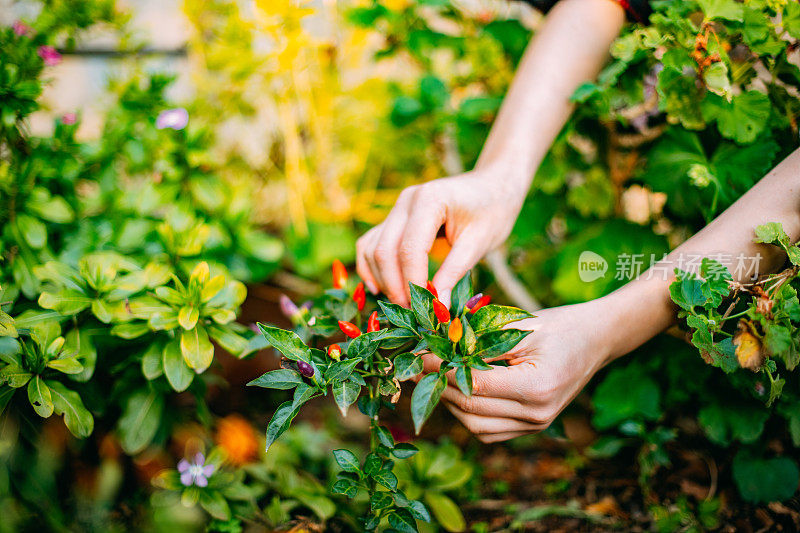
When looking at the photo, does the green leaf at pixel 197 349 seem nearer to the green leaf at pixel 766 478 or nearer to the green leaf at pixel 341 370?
the green leaf at pixel 341 370

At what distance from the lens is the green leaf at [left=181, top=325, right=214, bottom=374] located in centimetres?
90

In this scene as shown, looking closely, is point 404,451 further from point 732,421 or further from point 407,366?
point 732,421

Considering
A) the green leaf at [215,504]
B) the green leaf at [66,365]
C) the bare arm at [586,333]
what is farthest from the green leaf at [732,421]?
the green leaf at [66,365]

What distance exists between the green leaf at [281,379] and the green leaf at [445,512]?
21.8 inches

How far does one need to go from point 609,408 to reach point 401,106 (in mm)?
1118

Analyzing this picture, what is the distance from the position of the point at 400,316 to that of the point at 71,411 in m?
0.62

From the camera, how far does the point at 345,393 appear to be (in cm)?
70

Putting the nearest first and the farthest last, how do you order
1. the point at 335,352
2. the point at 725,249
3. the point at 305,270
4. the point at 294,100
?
the point at 335,352, the point at 725,249, the point at 305,270, the point at 294,100

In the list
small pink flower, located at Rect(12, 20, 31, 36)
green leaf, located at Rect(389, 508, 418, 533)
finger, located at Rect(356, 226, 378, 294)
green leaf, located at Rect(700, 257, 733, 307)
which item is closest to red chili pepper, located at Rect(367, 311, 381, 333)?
finger, located at Rect(356, 226, 378, 294)

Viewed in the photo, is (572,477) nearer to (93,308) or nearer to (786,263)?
(786,263)

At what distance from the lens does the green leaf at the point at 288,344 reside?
73cm

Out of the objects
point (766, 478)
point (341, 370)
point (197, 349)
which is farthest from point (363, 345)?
point (766, 478)

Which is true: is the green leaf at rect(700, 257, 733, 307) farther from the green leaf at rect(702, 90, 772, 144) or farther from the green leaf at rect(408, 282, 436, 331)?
the green leaf at rect(408, 282, 436, 331)

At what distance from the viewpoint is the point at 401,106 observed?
1.63 meters
